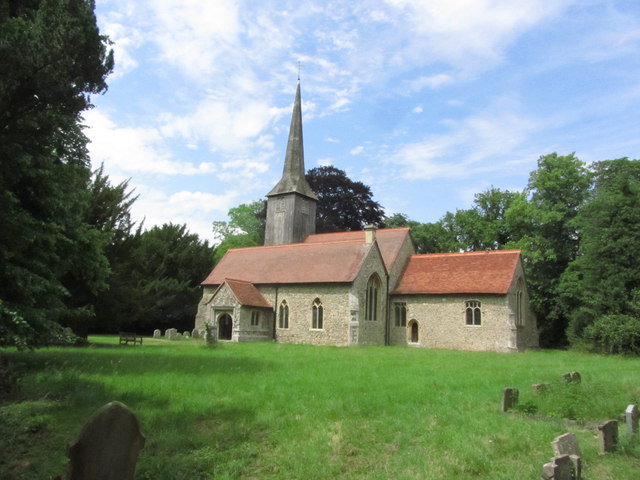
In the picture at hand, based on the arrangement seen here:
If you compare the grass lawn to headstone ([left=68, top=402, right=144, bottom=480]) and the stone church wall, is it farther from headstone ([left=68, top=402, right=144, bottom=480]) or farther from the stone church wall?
the stone church wall

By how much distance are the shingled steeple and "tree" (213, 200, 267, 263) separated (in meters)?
17.2

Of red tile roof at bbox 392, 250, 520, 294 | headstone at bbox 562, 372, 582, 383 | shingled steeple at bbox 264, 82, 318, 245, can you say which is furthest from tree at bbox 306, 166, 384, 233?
headstone at bbox 562, 372, 582, 383

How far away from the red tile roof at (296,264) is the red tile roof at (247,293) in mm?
950

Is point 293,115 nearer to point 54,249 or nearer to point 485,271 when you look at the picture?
point 485,271

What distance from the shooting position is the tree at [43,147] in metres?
7.91

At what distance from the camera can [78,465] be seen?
4.50 meters

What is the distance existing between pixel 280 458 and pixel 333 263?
2341 cm

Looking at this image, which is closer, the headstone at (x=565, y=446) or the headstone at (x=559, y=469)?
the headstone at (x=559, y=469)

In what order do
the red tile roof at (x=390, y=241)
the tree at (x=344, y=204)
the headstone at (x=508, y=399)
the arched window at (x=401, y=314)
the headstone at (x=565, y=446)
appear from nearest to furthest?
1. the headstone at (x=565, y=446)
2. the headstone at (x=508, y=399)
3. the arched window at (x=401, y=314)
4. the red tile roof at (x=390, y=241)
5. the tree at (x=344, y=204)

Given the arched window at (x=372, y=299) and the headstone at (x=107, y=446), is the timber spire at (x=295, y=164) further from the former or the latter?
the headstone at (x=107, y=446)

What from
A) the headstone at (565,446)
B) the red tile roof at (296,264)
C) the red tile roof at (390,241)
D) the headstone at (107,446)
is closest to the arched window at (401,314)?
the red tile roof at (390,241)

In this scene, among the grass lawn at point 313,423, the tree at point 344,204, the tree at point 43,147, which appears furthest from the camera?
the tree at point 344,204

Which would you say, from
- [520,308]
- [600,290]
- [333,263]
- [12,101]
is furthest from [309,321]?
[12,101]

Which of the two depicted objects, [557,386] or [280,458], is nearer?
[280,458]
